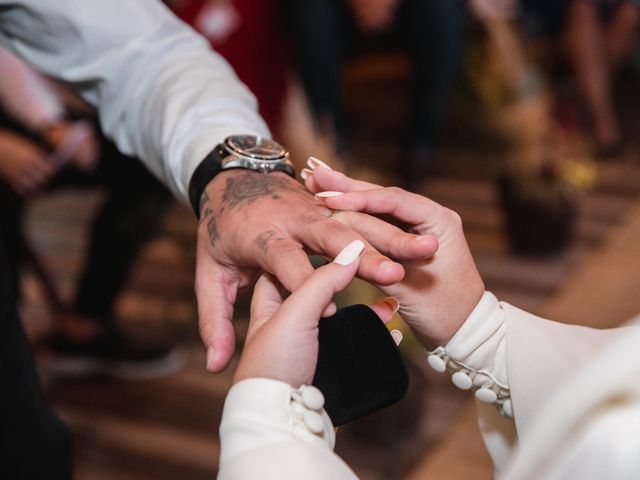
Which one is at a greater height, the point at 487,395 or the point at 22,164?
the point at 487,395

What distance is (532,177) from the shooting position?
105 inches

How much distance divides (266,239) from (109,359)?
155 centimetres

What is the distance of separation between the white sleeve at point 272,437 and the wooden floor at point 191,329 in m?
1.08

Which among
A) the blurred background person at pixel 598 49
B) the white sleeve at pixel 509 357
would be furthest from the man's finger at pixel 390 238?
the blurred background person at pixel 598 49

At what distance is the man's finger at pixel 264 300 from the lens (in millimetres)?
736

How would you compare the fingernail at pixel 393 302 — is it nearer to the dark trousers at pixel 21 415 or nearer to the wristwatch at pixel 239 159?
the wristwatch at pixel 239 159

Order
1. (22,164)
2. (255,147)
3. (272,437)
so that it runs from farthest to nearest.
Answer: (22,164), (255,147), (272,437)

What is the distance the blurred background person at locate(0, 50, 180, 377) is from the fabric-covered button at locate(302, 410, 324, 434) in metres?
1.42

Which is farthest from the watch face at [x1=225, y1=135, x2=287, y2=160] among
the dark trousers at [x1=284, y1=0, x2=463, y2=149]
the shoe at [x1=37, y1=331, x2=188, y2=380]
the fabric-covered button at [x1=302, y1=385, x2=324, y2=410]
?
the dark trousers at [x1=284, y1=0, x2=463, y2=149]

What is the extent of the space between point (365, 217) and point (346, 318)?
110 mm

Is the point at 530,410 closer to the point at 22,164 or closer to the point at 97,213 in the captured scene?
the point at 22,164

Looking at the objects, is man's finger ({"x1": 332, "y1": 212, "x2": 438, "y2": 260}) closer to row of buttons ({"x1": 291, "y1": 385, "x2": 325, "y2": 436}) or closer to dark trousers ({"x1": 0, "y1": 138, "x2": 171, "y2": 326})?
row of buttons ({"x1": 291, "y1": 385, "x2": 325, "y2": 436})

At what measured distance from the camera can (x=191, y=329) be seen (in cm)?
227

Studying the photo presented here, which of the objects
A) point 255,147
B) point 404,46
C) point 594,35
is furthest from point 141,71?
point 594,35
